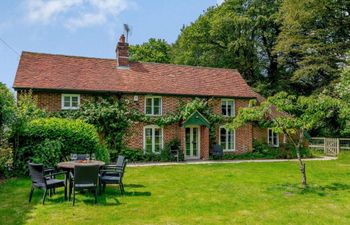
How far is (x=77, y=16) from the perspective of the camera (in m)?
13.2

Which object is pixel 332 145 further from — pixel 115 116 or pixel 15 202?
pixel 15 202

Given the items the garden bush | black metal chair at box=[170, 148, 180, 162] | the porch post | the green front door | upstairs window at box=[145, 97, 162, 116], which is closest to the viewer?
the garden bush

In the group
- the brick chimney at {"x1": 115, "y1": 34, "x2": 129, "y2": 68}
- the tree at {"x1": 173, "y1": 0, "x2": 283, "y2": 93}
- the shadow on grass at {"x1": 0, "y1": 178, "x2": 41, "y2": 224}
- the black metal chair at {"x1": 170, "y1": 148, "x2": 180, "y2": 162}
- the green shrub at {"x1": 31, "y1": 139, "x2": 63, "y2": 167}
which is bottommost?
the shadow on grass at {"x1": 0, "y1": 178, "x2": 41, "y2": 224}

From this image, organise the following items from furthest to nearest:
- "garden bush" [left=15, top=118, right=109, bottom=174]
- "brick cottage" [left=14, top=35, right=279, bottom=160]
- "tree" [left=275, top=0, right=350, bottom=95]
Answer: "tree" [left=275, top=0, right=350, bottom=95], "brick cottage" [left=14, top=35, right=279, bottom=160], "garden bush" [left=15, top=118, right=109, bottom=174]

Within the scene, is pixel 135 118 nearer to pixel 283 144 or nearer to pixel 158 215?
pixel 283 144

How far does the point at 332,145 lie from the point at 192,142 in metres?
12.2

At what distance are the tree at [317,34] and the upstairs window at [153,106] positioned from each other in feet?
48.5

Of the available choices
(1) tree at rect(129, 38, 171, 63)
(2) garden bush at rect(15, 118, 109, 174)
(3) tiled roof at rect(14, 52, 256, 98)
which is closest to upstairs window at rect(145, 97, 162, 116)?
(3) tiled roof at rect(14, 52, 256, 98)

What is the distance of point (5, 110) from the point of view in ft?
41.7

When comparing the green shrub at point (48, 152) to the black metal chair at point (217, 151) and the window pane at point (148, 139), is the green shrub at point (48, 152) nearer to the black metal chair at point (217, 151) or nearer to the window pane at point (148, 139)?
the window pane at point (148, 139)

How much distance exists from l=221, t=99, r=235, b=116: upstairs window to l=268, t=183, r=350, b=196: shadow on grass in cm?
1123

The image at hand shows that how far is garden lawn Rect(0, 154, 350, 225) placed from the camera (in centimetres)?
744

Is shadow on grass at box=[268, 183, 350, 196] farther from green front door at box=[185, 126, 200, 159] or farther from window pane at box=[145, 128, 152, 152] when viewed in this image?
window pane at box=[145, 128, 152, 152]

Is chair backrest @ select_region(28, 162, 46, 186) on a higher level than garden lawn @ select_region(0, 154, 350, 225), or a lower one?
higher
